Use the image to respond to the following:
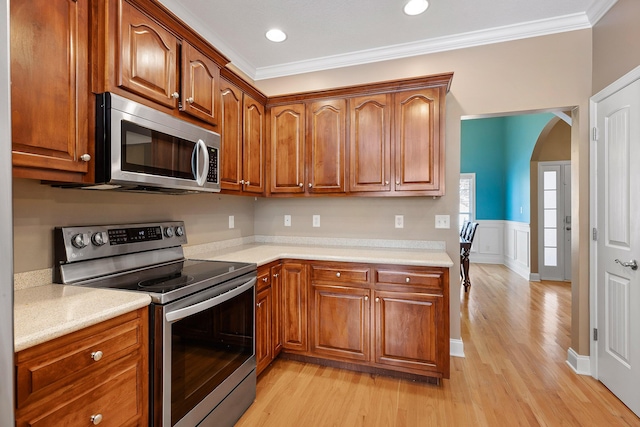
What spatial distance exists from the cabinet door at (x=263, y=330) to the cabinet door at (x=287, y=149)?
3.35 feet

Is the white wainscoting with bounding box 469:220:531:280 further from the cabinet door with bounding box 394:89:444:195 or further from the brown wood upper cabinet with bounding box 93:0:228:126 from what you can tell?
the brown wood upper cabinet with bounding box 93:0:228:126

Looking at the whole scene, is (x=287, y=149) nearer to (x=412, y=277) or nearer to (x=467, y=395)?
(x=412, y=277)

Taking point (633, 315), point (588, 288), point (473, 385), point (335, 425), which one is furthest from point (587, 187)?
point (335, 425)

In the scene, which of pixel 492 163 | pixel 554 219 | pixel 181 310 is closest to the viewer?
pixel 181 310

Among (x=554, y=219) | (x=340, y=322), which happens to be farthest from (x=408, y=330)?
(x=554, y=219)

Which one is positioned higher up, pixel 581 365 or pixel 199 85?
pixel 199 85

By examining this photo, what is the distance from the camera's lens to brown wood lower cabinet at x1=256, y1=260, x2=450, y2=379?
2.23 metres

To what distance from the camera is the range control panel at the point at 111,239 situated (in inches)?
61.0

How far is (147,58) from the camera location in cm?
164

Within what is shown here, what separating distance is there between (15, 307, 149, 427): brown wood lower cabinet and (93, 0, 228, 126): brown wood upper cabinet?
109cm

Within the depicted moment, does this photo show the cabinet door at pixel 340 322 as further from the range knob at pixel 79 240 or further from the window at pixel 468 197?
the window at pixel 468 197

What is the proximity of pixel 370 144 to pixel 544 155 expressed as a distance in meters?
4.46

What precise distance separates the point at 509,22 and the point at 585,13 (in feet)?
1.75

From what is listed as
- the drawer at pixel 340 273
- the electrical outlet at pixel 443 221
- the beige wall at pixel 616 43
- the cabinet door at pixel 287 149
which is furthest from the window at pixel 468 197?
the drawer at pixel 340 273
